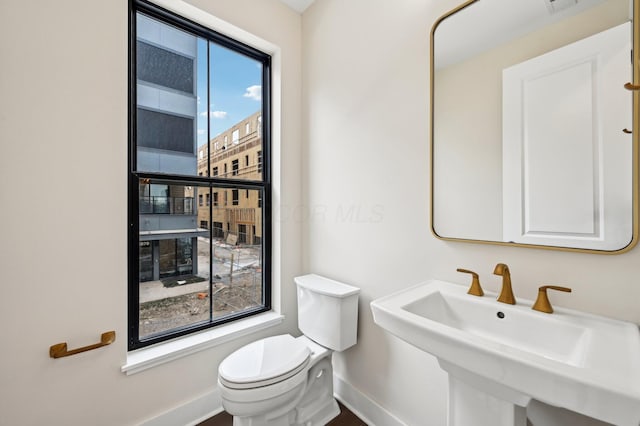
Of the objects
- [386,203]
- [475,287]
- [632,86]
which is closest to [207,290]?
[386,203]

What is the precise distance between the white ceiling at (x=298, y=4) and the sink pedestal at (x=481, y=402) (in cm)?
230

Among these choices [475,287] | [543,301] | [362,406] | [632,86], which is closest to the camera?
[632,86]

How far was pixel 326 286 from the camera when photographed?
162cm

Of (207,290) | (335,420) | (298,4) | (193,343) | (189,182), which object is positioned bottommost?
(335,420)

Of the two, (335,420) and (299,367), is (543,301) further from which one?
(335,420)

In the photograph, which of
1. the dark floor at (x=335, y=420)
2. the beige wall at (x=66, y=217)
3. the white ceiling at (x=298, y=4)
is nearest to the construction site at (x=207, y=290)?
the beige wall at (x=66, y=217)

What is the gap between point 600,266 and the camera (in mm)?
848

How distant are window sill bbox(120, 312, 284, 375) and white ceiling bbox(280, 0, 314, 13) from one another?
225 centimetres

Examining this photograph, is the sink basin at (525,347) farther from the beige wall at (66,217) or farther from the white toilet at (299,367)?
the beige wall at (66,217)

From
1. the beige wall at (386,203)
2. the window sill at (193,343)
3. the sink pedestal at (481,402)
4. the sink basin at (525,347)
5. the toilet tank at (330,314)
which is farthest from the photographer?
the toilet tank at (330,314)

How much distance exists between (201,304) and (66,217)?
0.85 metres

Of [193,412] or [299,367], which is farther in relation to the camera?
[193,412]

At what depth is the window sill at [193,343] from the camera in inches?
53.6

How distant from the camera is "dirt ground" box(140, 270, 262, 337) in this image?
60.2 inches
